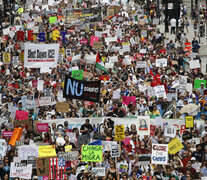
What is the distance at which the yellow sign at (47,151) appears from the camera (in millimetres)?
16578

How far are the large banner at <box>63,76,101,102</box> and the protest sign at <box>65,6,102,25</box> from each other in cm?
1863

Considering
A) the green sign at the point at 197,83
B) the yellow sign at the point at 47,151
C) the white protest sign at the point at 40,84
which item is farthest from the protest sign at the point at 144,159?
the white protest sign at the point at 40,84

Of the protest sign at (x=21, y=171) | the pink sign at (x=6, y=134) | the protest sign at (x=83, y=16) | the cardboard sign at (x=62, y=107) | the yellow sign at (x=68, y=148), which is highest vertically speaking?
the protest sign at (x=83, y=16)

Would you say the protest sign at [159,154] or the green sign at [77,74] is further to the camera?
the green sign at [77,74]

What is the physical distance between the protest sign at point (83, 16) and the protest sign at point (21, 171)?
22.3m

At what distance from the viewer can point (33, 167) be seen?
657 inches

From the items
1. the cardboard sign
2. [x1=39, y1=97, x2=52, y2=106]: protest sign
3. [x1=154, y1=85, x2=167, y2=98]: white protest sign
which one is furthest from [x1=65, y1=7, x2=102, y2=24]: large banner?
the cardboard sign

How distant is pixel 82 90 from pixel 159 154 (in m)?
4.30

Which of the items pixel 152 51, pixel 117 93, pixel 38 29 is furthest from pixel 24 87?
pixel 38 29

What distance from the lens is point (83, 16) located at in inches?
1501

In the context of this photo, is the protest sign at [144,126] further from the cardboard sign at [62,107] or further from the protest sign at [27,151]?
the cardboard sign at [62,107]

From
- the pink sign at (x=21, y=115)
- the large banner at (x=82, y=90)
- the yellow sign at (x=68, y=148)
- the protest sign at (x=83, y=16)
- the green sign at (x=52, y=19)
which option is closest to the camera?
the yellow sign at (x=68, y=148)

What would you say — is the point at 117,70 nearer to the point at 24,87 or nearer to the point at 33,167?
the point at 24,87

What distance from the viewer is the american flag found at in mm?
16266
